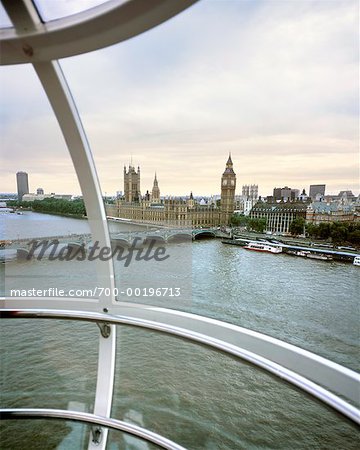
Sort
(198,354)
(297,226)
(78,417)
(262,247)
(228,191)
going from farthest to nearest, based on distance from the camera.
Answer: (262,247), (297,226), (228,191), (198,354), (78,417)

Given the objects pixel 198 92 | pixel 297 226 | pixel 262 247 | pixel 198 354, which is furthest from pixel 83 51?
pixel 262 247

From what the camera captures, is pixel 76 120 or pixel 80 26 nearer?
pixel 80 26

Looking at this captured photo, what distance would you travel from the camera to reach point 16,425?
931 millimetres

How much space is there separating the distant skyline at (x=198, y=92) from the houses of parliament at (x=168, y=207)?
33 centimetres

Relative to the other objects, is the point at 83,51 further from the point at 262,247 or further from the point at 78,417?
the point at 262,247

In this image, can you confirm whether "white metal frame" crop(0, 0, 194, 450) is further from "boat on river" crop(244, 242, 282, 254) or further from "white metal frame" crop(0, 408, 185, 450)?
"boat on river" crop(244, 242, 282, 254)

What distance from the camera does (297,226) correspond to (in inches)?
204

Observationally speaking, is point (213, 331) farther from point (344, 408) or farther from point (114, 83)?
point (114, 83)

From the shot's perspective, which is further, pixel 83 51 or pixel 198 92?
pixel 198 92

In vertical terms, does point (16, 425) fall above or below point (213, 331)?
below

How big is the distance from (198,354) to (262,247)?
170 inches

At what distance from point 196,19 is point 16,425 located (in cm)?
161

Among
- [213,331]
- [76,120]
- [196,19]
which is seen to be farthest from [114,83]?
[213,331]

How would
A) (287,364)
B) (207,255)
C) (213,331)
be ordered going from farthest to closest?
(207,255)
(213,331)
(287,364)
